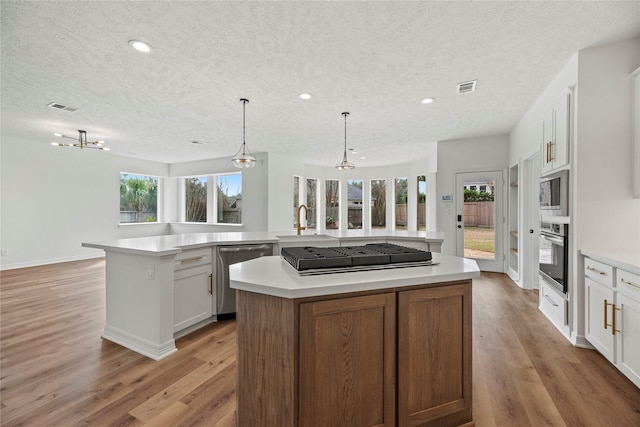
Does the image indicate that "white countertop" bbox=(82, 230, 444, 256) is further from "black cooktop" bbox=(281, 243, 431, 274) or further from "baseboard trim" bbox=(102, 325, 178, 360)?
"black cooktop" bbox=(281, 243, 431, 274)

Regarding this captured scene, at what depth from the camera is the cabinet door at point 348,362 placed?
125 centimetres

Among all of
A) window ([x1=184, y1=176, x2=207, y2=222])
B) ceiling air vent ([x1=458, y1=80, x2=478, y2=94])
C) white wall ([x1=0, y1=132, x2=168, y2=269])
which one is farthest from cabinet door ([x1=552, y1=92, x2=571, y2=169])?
white wall ([x1=0, y1=132, x2=168, y2=269])

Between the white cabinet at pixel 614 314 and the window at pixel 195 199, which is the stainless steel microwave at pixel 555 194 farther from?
the window at pixel 195 199

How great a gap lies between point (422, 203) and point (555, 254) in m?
5.24

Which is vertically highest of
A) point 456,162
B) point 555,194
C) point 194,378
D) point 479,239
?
point 456,162

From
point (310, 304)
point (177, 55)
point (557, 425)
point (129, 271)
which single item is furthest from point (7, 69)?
point (557, 425)

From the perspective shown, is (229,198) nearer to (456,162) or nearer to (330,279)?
(456,162)

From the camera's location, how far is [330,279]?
1.33m

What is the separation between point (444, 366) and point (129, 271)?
251 cm

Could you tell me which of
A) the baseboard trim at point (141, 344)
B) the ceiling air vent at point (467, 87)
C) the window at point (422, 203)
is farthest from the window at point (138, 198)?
the ceiling air vent at point (467, 87)

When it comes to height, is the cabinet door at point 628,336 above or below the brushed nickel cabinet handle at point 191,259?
below

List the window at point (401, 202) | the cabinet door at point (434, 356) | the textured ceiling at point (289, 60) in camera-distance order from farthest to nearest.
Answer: the window at point (401, 202), the textured ceiling at point (289, 60), the cabinet door at point (434, 356)

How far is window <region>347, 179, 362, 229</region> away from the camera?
9227mm

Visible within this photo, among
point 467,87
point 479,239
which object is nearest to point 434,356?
point 467,87
